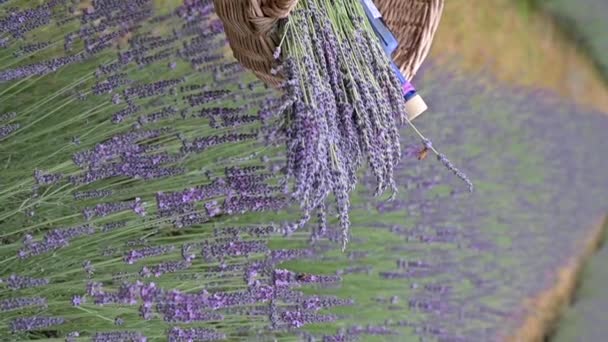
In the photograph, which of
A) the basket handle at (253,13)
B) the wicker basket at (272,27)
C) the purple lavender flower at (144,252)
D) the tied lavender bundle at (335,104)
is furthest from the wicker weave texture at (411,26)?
the purple lavender flower at (144,252)

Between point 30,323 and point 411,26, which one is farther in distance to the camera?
point 411,26

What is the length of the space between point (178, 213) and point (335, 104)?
0.30m

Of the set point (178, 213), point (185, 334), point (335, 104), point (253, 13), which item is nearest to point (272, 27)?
point (253, 13)

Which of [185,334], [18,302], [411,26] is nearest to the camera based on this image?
[18,302]

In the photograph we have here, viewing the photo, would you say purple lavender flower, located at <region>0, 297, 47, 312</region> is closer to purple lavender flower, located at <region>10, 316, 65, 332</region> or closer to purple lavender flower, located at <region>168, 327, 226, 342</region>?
purple lavender flower, located at <region>10, 316, 65, 332</region>

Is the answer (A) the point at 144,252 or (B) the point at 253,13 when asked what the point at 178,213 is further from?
(B) the point at 253,13

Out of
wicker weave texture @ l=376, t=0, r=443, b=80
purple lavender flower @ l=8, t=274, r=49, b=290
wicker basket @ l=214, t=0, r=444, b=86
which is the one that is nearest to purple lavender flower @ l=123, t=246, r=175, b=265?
purple lavender flower @ l=8, t=274, r=49, b=290

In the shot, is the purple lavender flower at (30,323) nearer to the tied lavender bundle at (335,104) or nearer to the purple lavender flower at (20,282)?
the purple lavender flower at (20,282)

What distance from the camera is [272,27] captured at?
1023 mm

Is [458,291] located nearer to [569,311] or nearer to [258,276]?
[258,276]

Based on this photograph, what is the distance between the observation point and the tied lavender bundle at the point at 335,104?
0.87m

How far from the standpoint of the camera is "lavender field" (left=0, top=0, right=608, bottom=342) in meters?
0.99

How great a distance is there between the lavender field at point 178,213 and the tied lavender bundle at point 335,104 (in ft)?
0.17

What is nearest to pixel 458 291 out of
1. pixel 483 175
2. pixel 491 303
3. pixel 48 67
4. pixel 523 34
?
pixel 491 303
